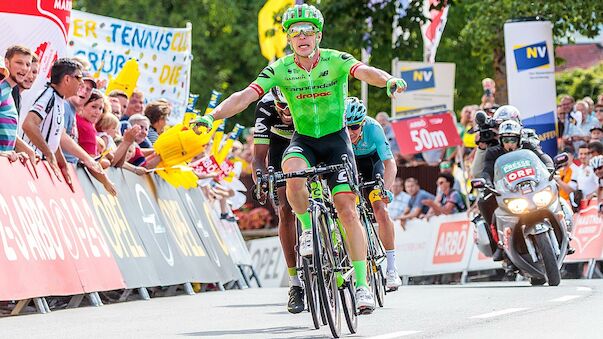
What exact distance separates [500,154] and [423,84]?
822 centimetres

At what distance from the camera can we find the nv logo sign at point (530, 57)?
23969 millimetres

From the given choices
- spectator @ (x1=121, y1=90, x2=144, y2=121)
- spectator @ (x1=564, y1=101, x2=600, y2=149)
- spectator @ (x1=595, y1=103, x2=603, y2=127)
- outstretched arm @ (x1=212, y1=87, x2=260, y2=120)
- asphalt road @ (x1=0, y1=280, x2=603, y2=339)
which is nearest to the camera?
asphalt road @ (x1=0, y1=280, x2=603, y2=339)

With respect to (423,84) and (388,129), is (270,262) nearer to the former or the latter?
(388,129)

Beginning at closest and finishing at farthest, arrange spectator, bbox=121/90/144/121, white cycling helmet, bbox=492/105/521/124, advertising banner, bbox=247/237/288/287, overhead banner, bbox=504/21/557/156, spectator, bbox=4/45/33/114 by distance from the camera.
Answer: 1. spectator, bbox=4/45/33/114
2. white cycling helmet, bbox=492/105/521/124
3. spectator, bbox=121/90/144/121
4. overhead banner, bbox=504/21/557/156
5. advertising banner, bbox=247/237/288/287

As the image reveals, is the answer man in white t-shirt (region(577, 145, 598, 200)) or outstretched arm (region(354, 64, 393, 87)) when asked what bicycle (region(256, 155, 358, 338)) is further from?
man in white t-shirt (region(577, 145, 598, 200))

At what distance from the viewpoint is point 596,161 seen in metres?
21.8

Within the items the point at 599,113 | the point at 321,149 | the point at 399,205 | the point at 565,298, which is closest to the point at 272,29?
the point at 399,205

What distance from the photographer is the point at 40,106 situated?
14.7 meters

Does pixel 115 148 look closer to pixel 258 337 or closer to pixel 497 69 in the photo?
pixel 258 337

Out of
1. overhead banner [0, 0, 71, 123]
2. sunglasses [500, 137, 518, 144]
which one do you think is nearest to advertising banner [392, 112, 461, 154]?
sunglasses [500, 137, 518, 144]

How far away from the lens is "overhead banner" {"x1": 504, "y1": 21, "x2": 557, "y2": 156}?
23797mm

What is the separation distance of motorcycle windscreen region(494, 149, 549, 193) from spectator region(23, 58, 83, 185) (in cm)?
549

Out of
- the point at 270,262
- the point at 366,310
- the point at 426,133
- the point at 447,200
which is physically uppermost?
the point at 366,310

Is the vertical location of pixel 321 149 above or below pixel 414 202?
above
